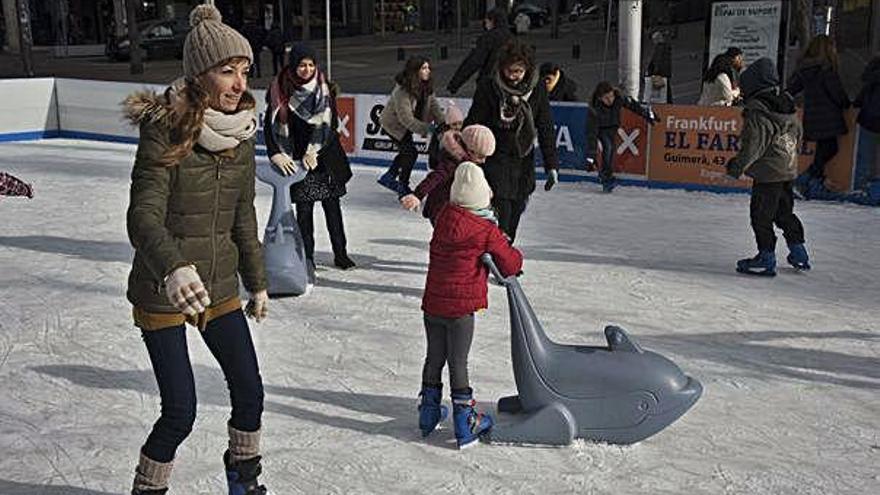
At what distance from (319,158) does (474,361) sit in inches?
83.2

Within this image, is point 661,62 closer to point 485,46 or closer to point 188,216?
point 485,46

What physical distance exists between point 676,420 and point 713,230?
4.65 meters

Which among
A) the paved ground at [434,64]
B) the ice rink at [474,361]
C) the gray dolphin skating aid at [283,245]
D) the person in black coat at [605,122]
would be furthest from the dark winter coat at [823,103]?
the paved ground at [434,64]

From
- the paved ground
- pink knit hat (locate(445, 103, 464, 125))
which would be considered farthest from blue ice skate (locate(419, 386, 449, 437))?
the paved ground

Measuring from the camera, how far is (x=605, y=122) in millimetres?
10109

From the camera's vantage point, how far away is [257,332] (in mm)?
5465

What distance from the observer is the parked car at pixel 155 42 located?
2983 centimetres

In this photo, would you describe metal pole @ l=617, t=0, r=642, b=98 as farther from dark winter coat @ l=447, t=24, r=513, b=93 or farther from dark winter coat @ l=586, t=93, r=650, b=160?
dark winter coat @ l=447, t=24, r=513, b=93

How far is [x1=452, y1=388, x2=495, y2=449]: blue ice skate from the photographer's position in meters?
3.77

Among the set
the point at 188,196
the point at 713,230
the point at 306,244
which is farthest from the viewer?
the point at 713,230

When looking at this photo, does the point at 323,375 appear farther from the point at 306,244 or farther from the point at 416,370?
the point at 306,244

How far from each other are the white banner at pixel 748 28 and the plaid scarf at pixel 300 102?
8.69 metres

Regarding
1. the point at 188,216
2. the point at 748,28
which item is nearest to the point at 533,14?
the point at 748,28

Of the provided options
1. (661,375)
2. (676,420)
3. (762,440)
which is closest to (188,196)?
(661,375)
